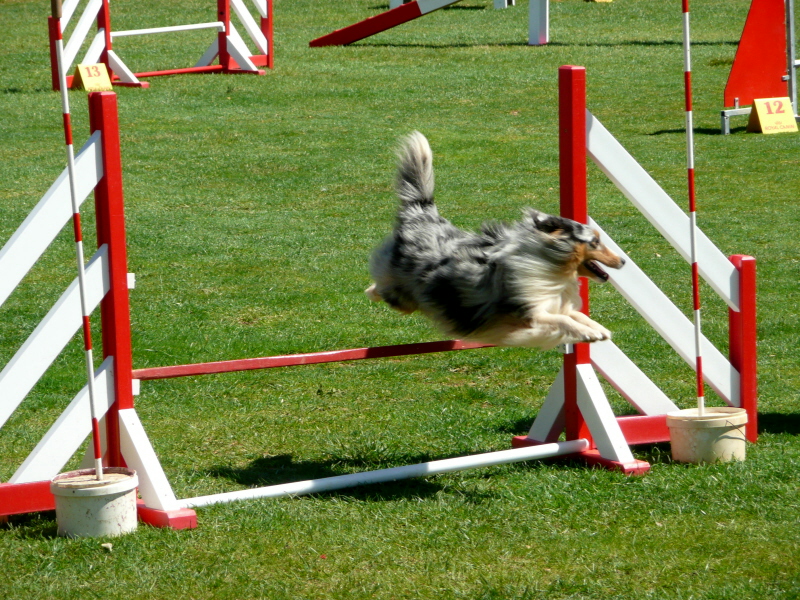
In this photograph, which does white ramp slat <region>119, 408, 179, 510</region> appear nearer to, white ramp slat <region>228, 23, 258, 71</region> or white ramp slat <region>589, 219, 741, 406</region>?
white ramp slat <region>589, 219, 741, 406</region>

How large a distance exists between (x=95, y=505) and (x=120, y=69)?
40.4 feet

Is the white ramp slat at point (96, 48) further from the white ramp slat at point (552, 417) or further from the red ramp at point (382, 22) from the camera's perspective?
the white ramp slat at point (552, 417)

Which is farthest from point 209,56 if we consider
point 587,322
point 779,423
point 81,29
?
point 587,322

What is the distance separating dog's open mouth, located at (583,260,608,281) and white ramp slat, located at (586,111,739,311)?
45 cm

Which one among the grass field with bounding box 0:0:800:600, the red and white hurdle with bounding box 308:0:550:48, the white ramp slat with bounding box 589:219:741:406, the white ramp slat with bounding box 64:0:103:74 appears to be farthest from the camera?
the red and white hurdle with bounding box 308:0:550:48

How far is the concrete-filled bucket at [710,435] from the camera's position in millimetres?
4840

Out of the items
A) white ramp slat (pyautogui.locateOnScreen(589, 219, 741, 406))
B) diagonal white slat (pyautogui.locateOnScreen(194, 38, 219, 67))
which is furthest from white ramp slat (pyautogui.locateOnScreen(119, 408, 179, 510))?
diagonal white slat (pyautogui.locateOnScreen(194, 38, 219, 67))

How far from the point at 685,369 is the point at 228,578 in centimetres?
365

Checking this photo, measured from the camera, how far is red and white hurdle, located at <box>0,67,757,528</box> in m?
4.17

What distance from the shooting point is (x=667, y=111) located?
581 inches

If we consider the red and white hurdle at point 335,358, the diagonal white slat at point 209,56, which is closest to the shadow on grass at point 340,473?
the red and white hurdle at point 335,358

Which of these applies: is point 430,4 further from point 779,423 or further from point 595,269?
point 595,269

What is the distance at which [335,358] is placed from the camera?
4707 mm

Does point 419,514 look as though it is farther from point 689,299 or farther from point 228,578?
point 689,299
